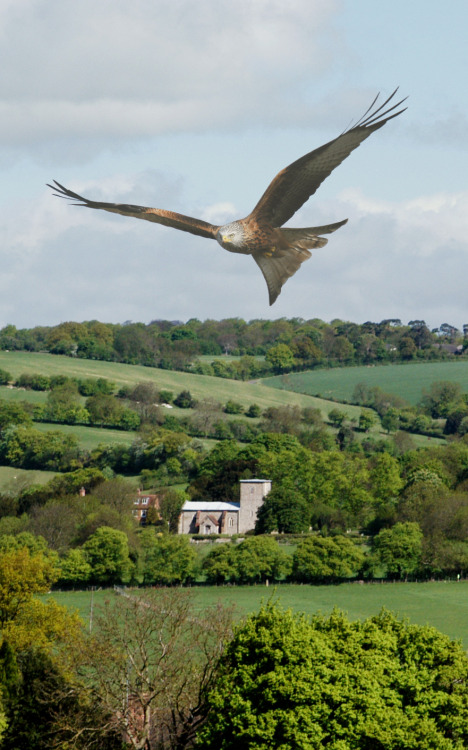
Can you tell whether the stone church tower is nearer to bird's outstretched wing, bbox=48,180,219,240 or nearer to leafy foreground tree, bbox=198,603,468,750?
leafy foreground tree, bbox=198,603,468,750

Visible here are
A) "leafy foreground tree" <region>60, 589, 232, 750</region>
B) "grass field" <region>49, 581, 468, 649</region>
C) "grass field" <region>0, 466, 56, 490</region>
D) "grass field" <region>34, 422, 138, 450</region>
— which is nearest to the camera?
"leafy foreground tree" <region>60, 589, 232, 750</region>

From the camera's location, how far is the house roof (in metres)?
131

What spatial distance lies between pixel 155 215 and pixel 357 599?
262 feet

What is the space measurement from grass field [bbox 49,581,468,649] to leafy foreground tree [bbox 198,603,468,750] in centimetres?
3850

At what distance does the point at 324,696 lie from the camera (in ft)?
122

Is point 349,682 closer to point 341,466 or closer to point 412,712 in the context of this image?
point 412,712

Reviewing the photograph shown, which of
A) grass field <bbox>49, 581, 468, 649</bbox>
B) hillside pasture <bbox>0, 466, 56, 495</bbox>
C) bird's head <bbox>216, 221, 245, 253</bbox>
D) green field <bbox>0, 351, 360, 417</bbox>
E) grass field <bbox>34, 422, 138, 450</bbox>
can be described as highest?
green field <bbox>0, 351, 360, 417</bbox>

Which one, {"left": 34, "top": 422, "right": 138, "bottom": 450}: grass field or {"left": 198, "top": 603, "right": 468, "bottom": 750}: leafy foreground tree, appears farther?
{"left": 34, "top": 422, "right": 138, "bottom": 450}: grass field

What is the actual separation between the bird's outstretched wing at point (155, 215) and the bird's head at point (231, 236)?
519 millimetres

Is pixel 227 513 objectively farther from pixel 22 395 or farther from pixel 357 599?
pixel 22 395

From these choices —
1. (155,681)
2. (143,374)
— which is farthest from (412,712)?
(143,374)

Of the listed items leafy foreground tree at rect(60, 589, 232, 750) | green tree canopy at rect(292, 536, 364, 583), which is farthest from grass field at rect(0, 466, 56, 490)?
leafy foreground tree at rect(60, 589, 232, 750)

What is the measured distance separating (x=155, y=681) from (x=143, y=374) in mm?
160235

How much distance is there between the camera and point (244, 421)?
168500mm
